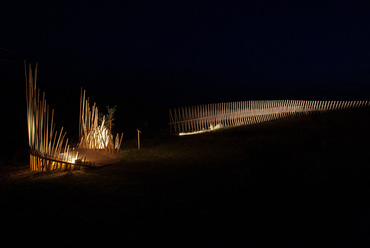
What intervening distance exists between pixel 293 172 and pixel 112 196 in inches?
148

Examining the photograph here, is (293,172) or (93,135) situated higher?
(93,135)

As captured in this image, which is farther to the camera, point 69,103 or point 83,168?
point 69,103

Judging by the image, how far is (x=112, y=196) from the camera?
516 cm

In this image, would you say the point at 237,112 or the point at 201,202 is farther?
the point at 237,112

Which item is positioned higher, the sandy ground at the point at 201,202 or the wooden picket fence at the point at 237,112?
the wooden picket fence at the point at 237,112

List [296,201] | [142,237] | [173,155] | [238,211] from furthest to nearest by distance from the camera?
[173,155] → [296,201] → [238,211] → [142,237]

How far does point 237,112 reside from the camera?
1864 centimetres

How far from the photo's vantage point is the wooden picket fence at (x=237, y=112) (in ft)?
53.9

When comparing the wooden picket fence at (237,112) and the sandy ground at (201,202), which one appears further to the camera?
the wooden picket fence at (237,112)

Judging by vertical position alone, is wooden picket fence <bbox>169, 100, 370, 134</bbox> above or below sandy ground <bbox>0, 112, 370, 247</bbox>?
above

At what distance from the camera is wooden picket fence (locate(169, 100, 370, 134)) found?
53.9ft

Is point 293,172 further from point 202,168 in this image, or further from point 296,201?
point 202,168

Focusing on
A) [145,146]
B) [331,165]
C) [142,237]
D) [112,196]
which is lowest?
[142,237]

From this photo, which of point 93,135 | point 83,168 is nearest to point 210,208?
point 83,168
